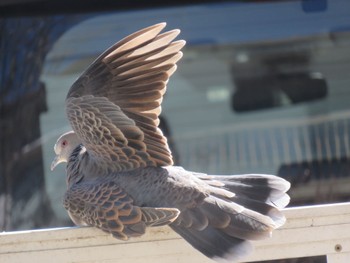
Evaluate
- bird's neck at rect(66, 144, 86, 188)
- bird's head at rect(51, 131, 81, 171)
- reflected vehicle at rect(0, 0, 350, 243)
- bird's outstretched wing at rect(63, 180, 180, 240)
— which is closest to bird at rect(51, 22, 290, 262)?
bird's outstretched wing at rect(63, 180, 180, 240)

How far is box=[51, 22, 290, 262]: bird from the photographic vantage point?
3598 millimetres

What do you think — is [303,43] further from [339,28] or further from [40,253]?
[40,253]

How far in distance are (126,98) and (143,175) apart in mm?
287

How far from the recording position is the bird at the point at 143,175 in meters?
3.60

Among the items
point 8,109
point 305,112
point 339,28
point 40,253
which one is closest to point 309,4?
point 339,28

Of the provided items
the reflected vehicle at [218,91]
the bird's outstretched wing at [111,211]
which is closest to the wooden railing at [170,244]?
the bird's outstretched wing at [111,211]

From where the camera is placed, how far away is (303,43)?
20.3 feet

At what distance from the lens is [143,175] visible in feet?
12.6

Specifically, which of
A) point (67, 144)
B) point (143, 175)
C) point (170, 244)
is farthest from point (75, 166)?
point (170, 244)

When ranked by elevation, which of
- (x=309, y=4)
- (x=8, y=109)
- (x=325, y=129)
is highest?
(x=309, y=4)

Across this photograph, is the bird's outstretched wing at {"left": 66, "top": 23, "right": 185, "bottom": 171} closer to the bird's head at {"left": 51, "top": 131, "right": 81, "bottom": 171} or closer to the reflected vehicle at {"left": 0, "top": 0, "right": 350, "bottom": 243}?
the bird's head at {"left": 51, "top": 131, "right": 81, "bottom": 171}

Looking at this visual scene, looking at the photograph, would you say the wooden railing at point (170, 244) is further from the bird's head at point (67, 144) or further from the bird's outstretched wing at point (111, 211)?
the bird's head at point (67, 144)

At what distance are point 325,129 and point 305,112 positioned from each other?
159 millimetres

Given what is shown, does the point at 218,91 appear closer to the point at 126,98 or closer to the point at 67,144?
the point at 67,144
